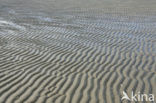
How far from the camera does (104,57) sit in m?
7.02

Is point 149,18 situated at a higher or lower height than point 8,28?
lower

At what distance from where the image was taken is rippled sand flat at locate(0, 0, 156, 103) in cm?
466

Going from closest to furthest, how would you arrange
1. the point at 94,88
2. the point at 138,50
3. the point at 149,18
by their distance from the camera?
the point at 94,88
the point at 138,50
the point at 149,18

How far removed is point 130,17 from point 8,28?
8270 millimetres

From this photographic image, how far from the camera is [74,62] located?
6.52 metres


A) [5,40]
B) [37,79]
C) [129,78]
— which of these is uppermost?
[5,40]

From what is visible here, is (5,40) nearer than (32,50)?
No

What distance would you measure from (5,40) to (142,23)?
806 centimetres

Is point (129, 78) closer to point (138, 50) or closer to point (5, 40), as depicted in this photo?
point (138, 50)

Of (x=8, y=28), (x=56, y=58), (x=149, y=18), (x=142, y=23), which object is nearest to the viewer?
(x=56, y=58)

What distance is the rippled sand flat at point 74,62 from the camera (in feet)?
15.3

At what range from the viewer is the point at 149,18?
47.6 ft

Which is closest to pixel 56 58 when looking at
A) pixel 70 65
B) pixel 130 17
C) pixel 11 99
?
pixel 70 65

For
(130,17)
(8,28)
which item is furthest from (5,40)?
(130,17)
